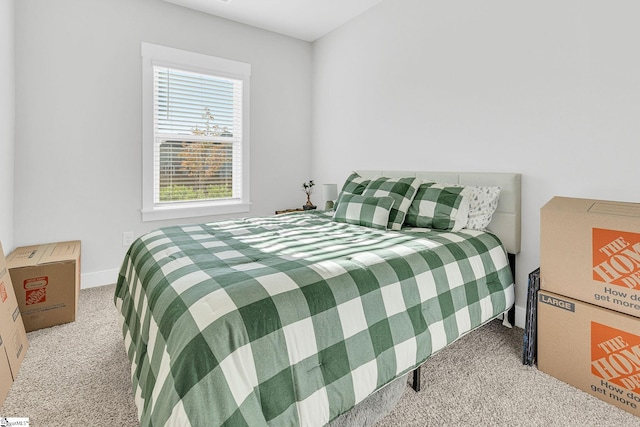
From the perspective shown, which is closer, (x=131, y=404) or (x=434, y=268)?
(x=131, y=404)

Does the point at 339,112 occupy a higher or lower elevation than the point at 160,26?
lower

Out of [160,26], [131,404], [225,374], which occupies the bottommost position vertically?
[131,404]

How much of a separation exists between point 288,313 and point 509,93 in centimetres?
216

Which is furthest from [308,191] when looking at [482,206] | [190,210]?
[482,206]

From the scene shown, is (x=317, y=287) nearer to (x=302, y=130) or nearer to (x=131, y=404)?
(x=131, y=404)

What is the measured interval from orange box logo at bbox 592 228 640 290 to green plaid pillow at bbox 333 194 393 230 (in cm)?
114

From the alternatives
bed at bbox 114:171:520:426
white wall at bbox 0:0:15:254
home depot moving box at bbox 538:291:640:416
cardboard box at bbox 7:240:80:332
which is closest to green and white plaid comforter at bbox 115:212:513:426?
bed at bbox 114:171:520:426

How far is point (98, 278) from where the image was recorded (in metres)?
2.97

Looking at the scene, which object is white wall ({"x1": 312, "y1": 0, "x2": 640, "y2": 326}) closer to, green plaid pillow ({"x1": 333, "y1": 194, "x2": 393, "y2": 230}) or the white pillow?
the white pillow

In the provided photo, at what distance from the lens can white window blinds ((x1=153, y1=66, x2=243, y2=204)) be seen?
127 inches

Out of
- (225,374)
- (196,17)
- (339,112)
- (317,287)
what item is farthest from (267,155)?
(225,374)

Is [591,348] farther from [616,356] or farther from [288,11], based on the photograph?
[288,11]

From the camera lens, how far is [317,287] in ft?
Result: 3.98

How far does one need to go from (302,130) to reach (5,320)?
10.6 ft
